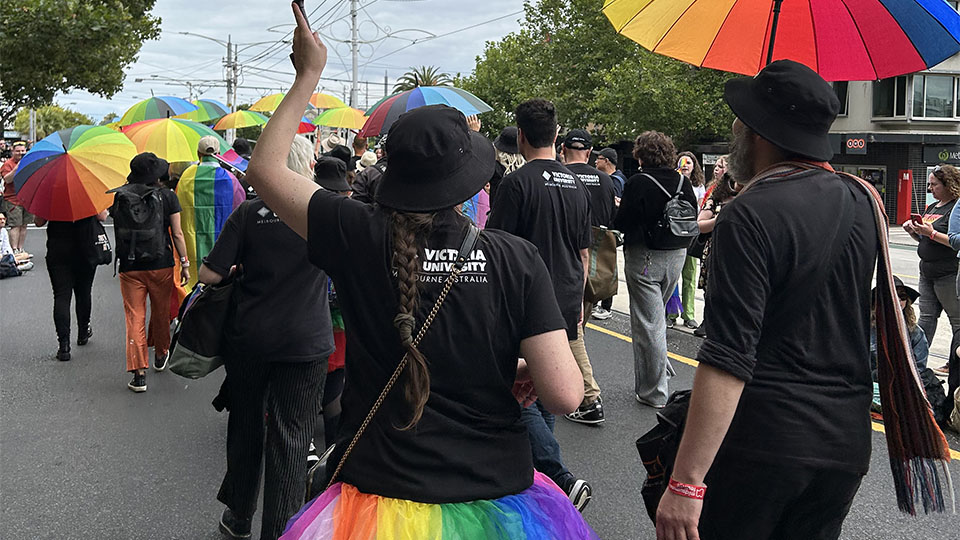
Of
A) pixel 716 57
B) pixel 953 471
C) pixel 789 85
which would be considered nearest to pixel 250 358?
pixel 716 57

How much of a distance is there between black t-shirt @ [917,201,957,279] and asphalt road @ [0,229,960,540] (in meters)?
1.92

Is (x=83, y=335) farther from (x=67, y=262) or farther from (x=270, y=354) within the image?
(x=270, y=354)

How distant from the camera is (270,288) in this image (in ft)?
12.7

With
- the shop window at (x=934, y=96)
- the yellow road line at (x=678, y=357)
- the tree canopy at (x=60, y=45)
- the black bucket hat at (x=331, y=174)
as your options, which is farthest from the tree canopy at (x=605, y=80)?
the black bucket hat at (x=331, y=174)

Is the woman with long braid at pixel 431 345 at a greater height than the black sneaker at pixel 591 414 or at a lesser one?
greater

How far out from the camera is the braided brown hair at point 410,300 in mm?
1990

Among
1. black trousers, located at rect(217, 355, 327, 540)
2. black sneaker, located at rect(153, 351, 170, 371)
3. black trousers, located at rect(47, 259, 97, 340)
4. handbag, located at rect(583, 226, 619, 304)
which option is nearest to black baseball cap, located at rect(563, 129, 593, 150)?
handbag, located at rect(583, 226, 619, 304)

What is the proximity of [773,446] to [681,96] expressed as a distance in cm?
2984

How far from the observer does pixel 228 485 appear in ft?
13.2

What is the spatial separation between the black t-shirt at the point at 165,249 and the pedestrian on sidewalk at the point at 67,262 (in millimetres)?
828

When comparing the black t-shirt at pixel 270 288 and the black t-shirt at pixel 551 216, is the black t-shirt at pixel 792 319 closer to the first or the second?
the black t-shirt at pixel 270 288

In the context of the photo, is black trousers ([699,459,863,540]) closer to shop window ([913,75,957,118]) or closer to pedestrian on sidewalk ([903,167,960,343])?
pedestrian on sidewalk ([903,167,960,343])

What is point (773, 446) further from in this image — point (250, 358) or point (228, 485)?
point (228, 485)

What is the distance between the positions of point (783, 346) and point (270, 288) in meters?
2.46
